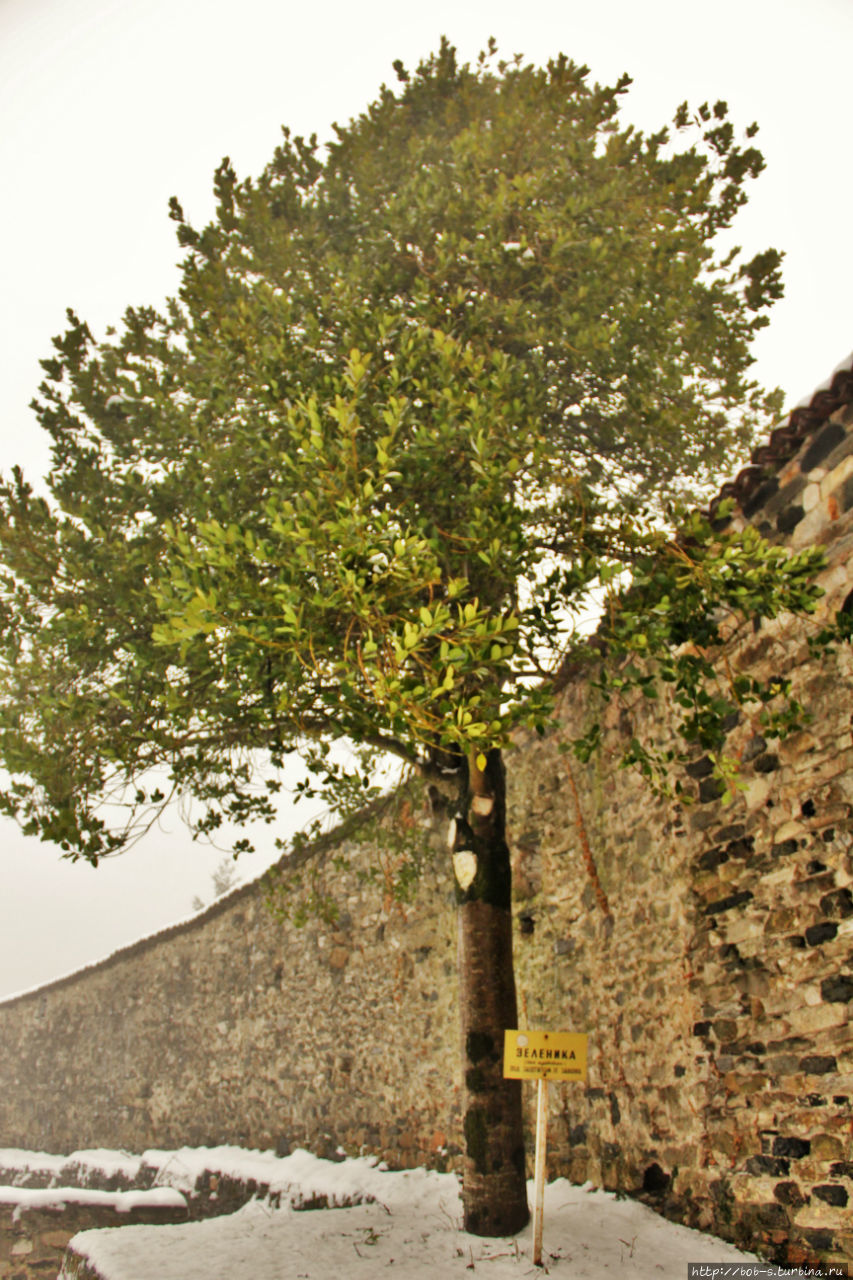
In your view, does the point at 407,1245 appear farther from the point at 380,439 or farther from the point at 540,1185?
the point at 380,439

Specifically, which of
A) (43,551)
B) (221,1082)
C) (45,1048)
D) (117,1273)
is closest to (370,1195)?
(117,1273)

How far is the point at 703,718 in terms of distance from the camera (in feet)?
13.9

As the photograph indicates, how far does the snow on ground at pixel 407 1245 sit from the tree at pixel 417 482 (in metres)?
0.41

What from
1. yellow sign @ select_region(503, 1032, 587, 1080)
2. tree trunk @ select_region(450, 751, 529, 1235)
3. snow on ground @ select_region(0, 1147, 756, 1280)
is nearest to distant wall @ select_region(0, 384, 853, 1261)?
snow on ground @ select_region(0, 1147, 756, 1280)

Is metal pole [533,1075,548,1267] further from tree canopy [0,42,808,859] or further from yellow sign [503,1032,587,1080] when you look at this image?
tree canopy [0,42,808,859]

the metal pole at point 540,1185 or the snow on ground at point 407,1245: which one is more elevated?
the metal pole at point 540,1185

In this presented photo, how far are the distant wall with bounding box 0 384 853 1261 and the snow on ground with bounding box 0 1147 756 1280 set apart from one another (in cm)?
29

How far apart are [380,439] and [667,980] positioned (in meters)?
3.87

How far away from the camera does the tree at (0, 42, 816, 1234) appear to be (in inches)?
150

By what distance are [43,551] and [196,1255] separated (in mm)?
4493

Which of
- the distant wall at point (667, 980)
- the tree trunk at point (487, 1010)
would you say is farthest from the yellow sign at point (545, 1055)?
the distant wall at point (667, 980)

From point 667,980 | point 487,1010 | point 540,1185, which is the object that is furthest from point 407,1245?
point 667,980

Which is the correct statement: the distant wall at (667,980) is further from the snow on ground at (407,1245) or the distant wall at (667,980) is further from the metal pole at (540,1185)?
the metal pole at (540,1185)

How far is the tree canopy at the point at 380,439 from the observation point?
3893 millimetres
